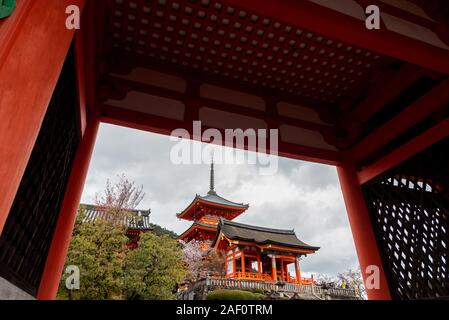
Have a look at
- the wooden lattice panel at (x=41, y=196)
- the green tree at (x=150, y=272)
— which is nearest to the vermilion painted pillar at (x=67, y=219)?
the wooden lattice panel at (x=41, y=196)

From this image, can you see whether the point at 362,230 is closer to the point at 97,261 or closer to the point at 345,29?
the point at 345,29

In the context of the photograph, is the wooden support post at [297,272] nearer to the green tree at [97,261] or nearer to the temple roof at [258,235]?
the temple roof at [258,235]

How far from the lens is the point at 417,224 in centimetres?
425

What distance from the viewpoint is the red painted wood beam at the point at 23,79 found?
1.29 metres

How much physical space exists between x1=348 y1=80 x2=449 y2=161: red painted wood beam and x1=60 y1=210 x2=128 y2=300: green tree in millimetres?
7817

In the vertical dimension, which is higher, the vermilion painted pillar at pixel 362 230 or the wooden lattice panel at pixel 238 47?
the wooden lattice panel at pixel 238 47

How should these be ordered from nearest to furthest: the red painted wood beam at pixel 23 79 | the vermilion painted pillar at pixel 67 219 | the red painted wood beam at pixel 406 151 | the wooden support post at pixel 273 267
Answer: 1. the red painted wood beam at pixel 23 79
2. the vermilion painted pillar at pixel 67 219
3. the red painted wood beam at pixel 406 151
4. the wooden support post at pixel 273 267

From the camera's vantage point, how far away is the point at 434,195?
424cm

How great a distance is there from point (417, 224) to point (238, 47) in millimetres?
3643

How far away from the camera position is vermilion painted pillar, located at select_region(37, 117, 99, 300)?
3.02m

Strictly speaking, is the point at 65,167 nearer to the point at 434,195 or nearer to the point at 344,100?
the point at 344,100

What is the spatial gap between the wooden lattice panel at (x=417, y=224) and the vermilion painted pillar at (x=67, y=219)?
4.30m

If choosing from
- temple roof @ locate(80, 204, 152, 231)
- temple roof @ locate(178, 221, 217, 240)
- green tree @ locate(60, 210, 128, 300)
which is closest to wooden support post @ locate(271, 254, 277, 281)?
temple roof @ locate(178, 221, 217, 240)

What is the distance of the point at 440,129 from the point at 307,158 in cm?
186
